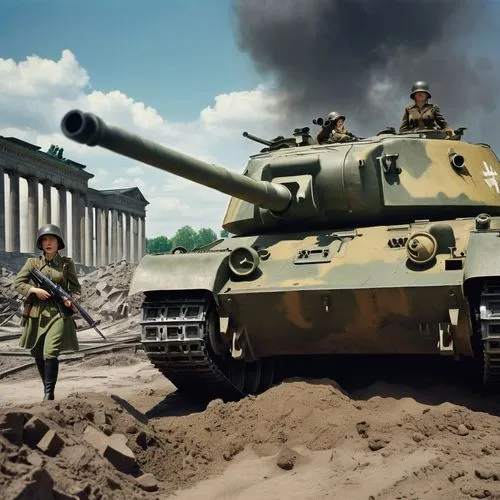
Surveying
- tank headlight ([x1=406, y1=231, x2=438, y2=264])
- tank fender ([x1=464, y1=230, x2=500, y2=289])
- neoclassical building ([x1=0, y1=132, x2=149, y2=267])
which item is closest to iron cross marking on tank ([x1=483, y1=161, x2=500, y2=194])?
tank fender ([x1=464, y1=230, x2=500, y2=289])

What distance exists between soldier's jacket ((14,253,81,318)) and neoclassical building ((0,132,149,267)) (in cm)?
3577

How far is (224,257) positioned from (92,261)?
50150mm

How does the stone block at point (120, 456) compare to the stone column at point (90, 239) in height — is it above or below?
below

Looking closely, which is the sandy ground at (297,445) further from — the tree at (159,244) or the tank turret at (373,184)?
the tree at (159,244)

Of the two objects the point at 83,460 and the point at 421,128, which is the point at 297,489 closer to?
the point at 83,460

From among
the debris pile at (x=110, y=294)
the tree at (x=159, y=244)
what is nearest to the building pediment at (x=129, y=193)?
the debris pile at (x=110, y=294)

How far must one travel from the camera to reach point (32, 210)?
155 ft

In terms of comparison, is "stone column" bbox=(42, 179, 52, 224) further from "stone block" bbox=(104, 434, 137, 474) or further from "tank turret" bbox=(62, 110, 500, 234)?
"stone block" bbox=(104, 434, 137, 474)

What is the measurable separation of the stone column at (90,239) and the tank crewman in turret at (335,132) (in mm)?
46917

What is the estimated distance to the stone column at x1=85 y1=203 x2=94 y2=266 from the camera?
56.2 meters

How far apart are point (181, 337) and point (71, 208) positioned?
49.5m

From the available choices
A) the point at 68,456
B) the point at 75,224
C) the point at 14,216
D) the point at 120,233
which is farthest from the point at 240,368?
the point at 120,233

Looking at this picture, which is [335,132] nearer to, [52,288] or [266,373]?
[266,373]

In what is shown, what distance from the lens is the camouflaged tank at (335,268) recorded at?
7344mm
